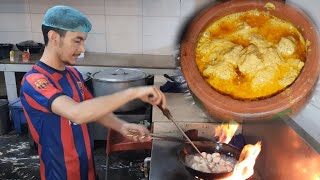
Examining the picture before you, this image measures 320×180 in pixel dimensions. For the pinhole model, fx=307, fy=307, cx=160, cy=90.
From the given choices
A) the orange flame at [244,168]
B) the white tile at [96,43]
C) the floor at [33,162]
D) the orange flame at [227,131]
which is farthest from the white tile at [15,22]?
the orange flame at [244,168]

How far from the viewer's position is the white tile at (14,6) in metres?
4.11

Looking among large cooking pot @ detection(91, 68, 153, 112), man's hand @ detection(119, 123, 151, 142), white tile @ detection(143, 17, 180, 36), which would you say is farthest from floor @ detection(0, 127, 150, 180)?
white tile @ detection(143, 17, 180, 36)

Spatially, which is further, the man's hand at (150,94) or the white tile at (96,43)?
the white tile at (96,43)

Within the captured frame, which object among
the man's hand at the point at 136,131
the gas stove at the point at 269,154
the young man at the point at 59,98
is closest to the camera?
the gas stove at the point at 269,154

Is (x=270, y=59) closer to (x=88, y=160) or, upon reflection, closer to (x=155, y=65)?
(x=88, y=160)

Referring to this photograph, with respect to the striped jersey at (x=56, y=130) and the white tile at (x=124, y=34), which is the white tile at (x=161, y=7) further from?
the striped jersey at (x=56, y=130)

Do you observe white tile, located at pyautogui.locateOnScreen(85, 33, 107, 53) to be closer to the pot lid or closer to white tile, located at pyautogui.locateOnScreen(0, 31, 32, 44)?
white tile, located at pyautogui.locateOnScreen(0, 31, 32, 44)

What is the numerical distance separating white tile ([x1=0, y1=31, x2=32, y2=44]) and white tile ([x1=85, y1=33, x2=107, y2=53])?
2.73ft

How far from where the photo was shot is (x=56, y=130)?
1.68 m

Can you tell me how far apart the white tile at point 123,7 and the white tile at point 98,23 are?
4.8 inches

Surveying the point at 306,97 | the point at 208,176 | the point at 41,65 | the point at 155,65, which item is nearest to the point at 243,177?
the point at 208,176

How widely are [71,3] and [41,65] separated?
8.89 ft

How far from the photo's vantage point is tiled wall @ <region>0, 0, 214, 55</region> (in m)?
4.07

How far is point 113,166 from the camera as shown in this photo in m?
3.16
